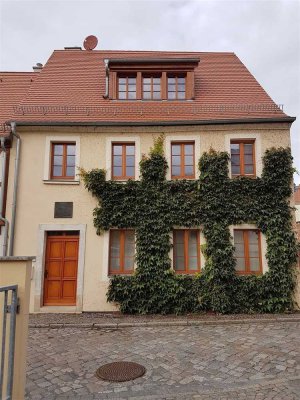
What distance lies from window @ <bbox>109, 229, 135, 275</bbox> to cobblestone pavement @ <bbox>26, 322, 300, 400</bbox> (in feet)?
8.18

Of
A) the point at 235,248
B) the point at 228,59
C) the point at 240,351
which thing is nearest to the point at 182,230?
the point at 235,248

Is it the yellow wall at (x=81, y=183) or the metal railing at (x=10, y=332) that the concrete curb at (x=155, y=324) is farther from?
the metal railing at (x=10, y=332)

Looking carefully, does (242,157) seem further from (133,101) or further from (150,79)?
(150,79)

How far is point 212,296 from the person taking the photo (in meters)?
10.1

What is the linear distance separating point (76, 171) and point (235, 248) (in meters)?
5.99

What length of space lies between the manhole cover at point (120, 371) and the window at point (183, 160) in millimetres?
6661

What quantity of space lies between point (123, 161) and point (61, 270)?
4.26m

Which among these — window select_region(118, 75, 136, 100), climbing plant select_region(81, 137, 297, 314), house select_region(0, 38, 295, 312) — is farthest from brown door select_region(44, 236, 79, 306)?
window select_region(118, 75, 136, 100)

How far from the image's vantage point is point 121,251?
35.2 ft

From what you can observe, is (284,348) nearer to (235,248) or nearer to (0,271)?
(235,248)

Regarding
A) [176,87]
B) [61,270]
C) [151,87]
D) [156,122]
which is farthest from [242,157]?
[61,270]

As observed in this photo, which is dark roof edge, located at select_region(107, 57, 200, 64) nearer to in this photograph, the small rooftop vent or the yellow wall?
the yellow wall

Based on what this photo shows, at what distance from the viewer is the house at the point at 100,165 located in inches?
416

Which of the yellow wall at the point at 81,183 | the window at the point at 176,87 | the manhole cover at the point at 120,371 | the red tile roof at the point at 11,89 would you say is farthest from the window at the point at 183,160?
the manhole cover at the point at 120,371
